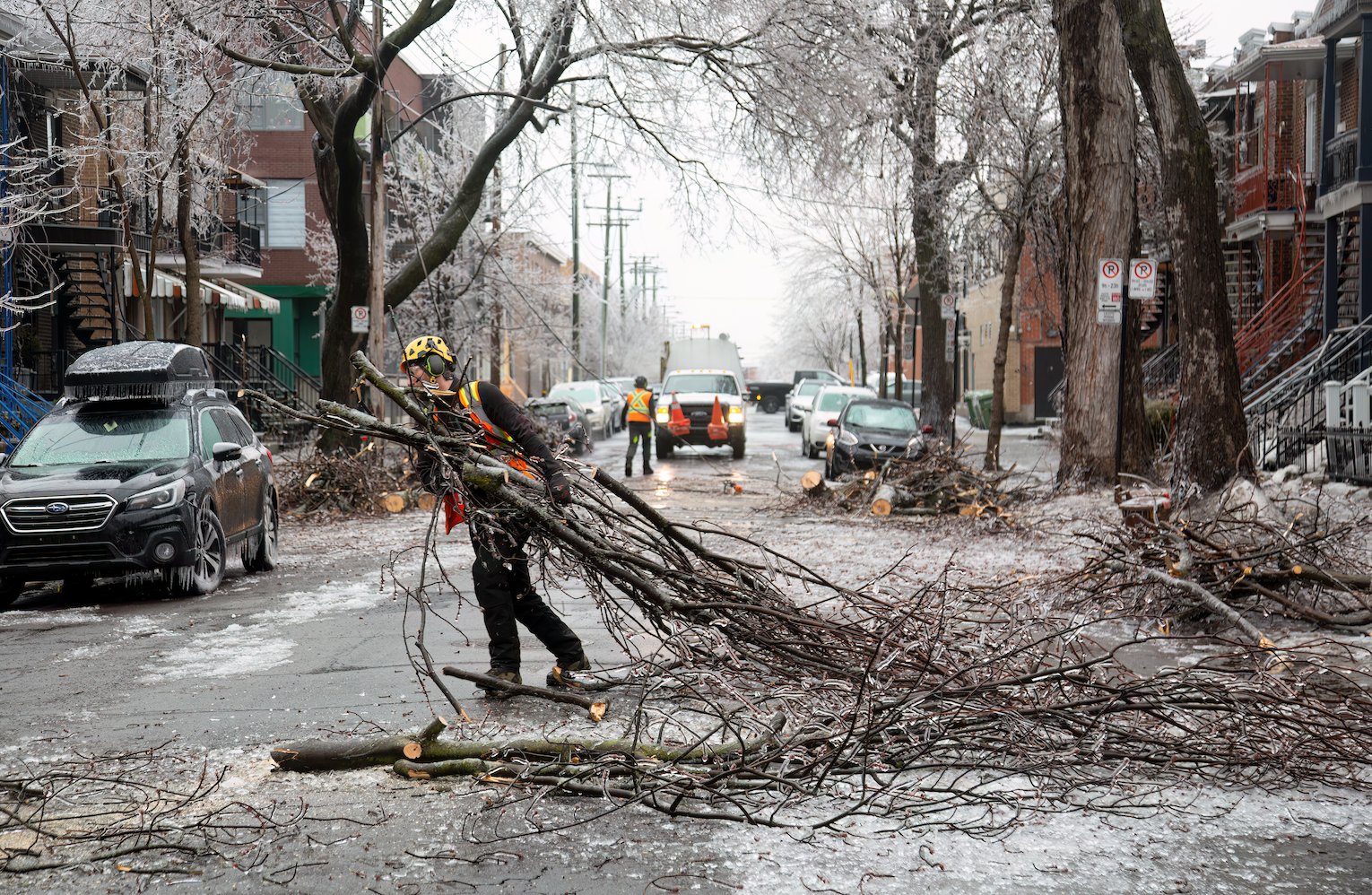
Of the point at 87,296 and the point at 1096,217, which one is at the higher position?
the point at 1096,217

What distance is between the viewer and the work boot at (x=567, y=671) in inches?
277

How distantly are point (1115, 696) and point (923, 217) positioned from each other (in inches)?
930

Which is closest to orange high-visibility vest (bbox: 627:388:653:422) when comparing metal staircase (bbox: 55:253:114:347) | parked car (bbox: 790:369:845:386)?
metal staircase (bbox: 55:253:114:347)

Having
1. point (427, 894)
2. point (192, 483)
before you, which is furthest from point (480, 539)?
point (192, 483)

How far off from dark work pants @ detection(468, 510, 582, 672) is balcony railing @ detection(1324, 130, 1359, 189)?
70.1 ft

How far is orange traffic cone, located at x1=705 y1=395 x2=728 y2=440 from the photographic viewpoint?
96.9 feet

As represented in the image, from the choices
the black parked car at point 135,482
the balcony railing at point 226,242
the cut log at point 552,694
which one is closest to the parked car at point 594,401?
the balcony railing at point 226,242

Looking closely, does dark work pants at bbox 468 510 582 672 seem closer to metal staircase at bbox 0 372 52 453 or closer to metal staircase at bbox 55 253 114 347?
metal staircase at bbox 0 372 52 453

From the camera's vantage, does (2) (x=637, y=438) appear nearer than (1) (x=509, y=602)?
No

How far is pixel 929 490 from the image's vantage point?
17000 millimetres

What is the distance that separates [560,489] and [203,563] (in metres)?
5.86

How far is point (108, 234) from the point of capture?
25.1 metres

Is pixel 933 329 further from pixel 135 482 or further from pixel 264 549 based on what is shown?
pixel 135 482

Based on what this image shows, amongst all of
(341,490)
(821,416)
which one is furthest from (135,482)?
(821,416)
